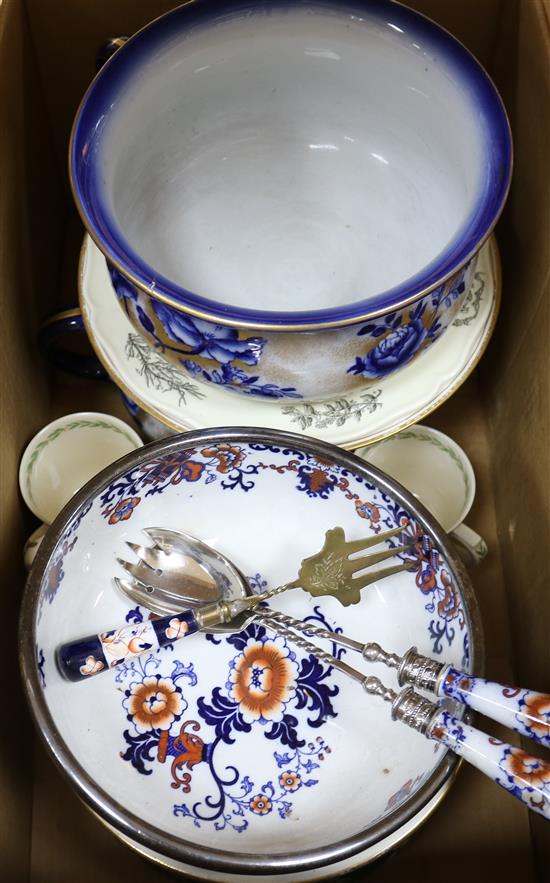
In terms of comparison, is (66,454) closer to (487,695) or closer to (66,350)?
(66,350)

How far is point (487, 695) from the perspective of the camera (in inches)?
14.0

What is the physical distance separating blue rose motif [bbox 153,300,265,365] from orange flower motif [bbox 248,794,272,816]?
196mm

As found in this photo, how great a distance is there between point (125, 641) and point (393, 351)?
7.1 inches

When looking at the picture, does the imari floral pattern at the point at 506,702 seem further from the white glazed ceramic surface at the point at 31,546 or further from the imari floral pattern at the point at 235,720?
the white glazed ceramic surface at the point at 31,546

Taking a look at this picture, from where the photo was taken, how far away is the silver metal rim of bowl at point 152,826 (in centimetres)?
36

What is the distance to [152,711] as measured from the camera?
1.43ft

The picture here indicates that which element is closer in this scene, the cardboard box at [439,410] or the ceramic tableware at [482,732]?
the ceramic tableware at [482,732]

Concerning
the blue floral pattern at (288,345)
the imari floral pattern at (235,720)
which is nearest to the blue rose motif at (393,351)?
the blue floral pattern at (288,345)

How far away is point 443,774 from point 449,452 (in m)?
0.20

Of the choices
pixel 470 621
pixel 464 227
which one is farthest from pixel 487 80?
pixel 470 621

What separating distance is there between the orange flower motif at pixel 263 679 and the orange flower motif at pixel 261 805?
4 cm

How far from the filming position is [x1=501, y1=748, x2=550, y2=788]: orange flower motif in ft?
1.06

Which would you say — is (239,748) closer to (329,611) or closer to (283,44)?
(329,611)

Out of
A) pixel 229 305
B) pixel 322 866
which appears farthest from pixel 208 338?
pixel 322 866
